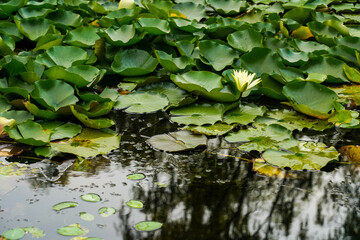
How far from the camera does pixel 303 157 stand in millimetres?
2314

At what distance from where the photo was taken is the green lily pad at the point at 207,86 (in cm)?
284

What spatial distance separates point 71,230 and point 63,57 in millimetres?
1726

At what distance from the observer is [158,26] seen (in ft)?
11.8

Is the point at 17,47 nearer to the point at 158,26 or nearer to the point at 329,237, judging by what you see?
the point at 158,26

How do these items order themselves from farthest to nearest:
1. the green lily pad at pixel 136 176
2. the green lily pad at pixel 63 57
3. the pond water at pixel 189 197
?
1. the green lily pad at pixel 63 57
2. the green lily pad at pixel 136 176
3. the pond water at pixel 189 197

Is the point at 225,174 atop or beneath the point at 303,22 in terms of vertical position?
beneath

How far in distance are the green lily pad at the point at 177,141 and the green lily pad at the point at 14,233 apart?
902 mm

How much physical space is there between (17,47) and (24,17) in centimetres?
30

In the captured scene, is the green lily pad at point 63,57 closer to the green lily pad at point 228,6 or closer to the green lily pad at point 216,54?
the green lily pad at point 216,54

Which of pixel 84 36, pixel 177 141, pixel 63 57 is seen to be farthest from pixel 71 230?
pixel 84 36

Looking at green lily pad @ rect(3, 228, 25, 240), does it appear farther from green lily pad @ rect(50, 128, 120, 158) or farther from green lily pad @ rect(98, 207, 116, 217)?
green lily pad @ rect(50, 128, 120, 158)

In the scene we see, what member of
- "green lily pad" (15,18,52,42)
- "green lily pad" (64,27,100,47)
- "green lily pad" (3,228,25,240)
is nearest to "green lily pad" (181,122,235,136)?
"green lily pad" (3,228,25,240)

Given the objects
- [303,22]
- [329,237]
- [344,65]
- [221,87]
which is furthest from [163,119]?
[303,22]

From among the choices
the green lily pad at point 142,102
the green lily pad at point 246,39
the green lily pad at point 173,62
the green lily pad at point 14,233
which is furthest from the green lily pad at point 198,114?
the green lily pad at point 14,233
